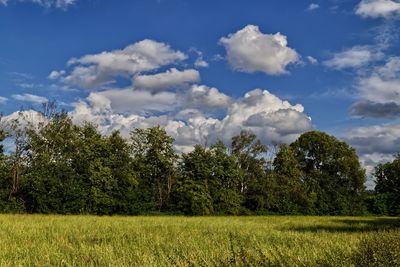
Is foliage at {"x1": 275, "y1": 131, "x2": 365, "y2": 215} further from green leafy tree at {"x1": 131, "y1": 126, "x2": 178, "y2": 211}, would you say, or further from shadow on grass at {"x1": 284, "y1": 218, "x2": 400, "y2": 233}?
shadow on grass at {"x1": 284, "y1": 218, "x2": 400, "y2": 233}

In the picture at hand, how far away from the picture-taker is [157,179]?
58281 millimetres

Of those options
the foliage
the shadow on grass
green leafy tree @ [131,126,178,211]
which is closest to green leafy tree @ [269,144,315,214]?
the foliage

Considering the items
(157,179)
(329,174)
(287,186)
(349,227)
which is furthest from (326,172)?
(349,227)

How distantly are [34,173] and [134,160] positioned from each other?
1228cm

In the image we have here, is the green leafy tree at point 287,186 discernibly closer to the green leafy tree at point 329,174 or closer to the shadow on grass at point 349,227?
the green leafy tree at point 329,174

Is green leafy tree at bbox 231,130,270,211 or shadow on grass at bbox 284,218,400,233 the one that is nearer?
shadow on grass at bbox 284,218,400,233

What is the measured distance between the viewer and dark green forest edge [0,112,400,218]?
50.5 m

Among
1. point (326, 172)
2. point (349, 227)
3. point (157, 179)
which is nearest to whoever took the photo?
point (349, 227)

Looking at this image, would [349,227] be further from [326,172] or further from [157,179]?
[326,172]

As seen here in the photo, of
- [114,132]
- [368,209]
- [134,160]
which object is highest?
[114,132]

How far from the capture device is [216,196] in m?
56.7

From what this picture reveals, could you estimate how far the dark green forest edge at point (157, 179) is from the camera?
50531 millimetres

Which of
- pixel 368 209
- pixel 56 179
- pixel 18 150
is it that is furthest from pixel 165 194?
pixel 368 209

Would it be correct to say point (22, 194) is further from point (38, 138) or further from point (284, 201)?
point (284, 201)
